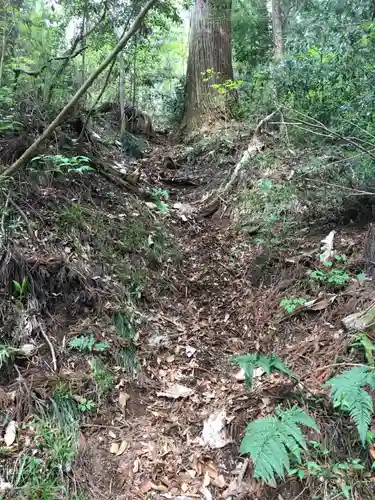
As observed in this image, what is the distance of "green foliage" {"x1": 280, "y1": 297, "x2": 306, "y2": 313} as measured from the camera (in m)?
3.40

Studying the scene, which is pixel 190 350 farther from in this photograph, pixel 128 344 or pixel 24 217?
pixel 24 217

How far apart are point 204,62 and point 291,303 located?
19.8 feet

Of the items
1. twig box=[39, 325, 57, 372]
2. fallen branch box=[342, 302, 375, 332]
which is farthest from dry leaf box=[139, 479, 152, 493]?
fallen branch box=[342, 302, 375, 332]

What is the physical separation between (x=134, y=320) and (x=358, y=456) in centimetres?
194

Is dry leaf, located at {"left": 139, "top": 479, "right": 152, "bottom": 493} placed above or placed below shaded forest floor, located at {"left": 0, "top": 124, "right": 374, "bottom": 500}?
below

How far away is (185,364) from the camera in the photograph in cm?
327

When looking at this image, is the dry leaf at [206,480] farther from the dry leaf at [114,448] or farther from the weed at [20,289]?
the weed at [20,289]

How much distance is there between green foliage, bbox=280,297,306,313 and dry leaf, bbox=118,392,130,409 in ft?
4.97

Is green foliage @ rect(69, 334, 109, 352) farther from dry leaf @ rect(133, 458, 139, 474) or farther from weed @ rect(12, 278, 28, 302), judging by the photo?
dry leaf @ rect(133, 458, 139, 474)

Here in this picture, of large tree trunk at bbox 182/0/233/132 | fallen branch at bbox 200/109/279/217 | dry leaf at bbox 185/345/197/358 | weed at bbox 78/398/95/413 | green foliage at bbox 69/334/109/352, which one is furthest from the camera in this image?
large tree trunk at bbox 182/0/233/132

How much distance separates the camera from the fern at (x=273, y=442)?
1.82 m

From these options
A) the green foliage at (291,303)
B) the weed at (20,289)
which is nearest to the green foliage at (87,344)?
the weed at (20,289)

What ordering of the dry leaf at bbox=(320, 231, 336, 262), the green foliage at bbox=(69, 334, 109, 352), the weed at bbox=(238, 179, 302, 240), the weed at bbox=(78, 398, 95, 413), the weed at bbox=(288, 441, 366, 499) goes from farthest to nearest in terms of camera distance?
1. the weed at bbox=(238, 179, 302, 240)
2. the dry leaf at bbox=(320, 231, 336, 262)
3. the green foliage at bbox=(69, 334, 109, 352)
4. the weed at bbox=(78, 398, 95, 413)
5. the weed at bbox=(288, 441, 366, 499)

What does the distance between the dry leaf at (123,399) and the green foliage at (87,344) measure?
38 cm
